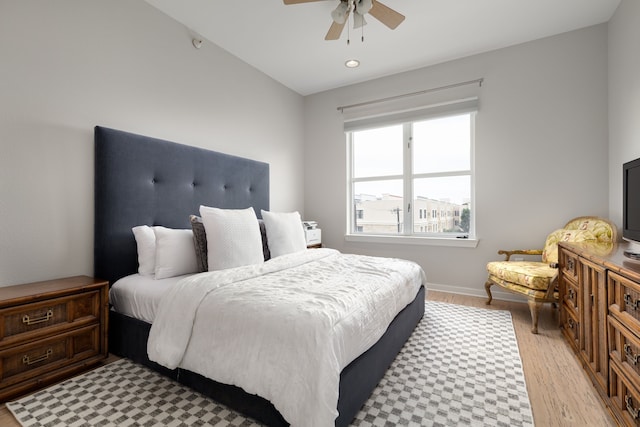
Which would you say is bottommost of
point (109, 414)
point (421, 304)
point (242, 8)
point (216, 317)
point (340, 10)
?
point (109, 414)

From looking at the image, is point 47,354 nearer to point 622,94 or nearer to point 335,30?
point 335,30

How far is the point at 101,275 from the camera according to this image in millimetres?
2211

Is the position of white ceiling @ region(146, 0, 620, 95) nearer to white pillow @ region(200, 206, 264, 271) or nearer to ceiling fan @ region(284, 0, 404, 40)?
ceiling fan @ region(284, 0, 404, 40)

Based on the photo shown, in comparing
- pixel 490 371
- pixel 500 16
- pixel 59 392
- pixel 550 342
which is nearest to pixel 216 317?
pixel 59 392

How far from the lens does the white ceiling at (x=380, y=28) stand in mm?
2637

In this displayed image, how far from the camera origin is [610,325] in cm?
151

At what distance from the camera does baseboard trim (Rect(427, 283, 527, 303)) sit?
3.39 meters

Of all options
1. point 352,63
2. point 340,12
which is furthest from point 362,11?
point 352,63

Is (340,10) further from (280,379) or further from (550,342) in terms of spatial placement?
(550,342)

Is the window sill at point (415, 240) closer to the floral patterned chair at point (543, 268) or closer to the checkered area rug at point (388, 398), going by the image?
the floral patterned chair at point (543, 268)

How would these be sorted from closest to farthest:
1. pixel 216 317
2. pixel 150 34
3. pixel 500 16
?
pixel 216 317, pixel 150 34, pixel 500 16

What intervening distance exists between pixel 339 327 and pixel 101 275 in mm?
1905

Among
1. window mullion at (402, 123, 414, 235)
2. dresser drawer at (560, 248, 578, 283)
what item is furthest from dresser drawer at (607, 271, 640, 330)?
window mullion at (402, 123, 414, 235)

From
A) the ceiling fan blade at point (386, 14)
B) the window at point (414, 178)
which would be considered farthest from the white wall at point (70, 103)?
the window at point (414, 178)
